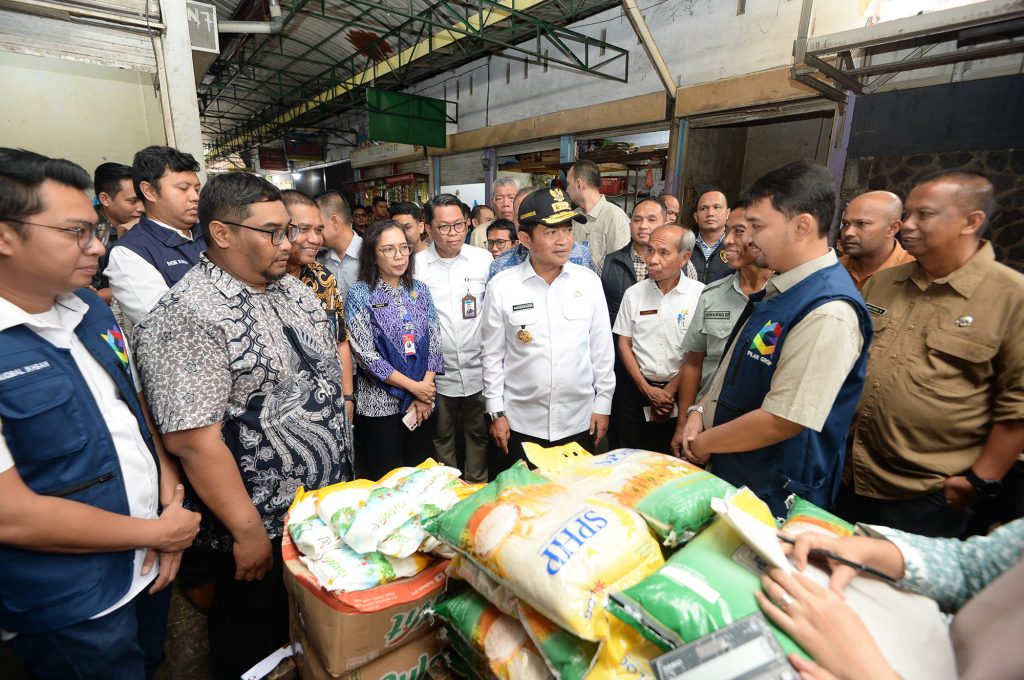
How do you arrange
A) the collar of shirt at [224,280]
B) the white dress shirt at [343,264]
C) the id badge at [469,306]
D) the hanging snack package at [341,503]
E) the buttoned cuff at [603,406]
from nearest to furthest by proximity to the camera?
the hanging snack package at [341,503] < the collar of shirt at [224,280] < the buttoned cuff at [603,406] < the id badge at [469,306] < the white dress shirt at [343,264]

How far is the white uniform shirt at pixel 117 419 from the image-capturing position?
1266 millimetres

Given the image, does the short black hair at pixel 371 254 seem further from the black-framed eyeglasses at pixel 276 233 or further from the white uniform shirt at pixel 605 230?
the white uniform shirt at pixel 605 230

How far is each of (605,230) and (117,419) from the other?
377 centimetres

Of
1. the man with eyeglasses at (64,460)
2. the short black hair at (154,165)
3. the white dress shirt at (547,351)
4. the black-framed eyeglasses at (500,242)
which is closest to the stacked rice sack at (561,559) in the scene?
the man with eyeglasses at (64,460)

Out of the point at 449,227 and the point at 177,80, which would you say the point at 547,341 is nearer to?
the point at 449,227

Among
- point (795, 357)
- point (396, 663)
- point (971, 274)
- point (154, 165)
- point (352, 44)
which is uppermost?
point (352, 44)

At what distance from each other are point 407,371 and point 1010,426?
9.29 feet

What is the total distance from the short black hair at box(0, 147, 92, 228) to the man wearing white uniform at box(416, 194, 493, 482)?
2.17 metres

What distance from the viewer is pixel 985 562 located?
95 centimetres

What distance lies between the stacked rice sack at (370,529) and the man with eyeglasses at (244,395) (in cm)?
35

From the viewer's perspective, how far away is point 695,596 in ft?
2.61

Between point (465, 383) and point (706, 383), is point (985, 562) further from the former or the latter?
point (465, 383)

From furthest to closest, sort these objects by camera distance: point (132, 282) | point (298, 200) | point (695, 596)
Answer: point (298, 200)
point (132, 282)
point (695, 596)

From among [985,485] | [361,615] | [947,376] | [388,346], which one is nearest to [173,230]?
[388,346]
